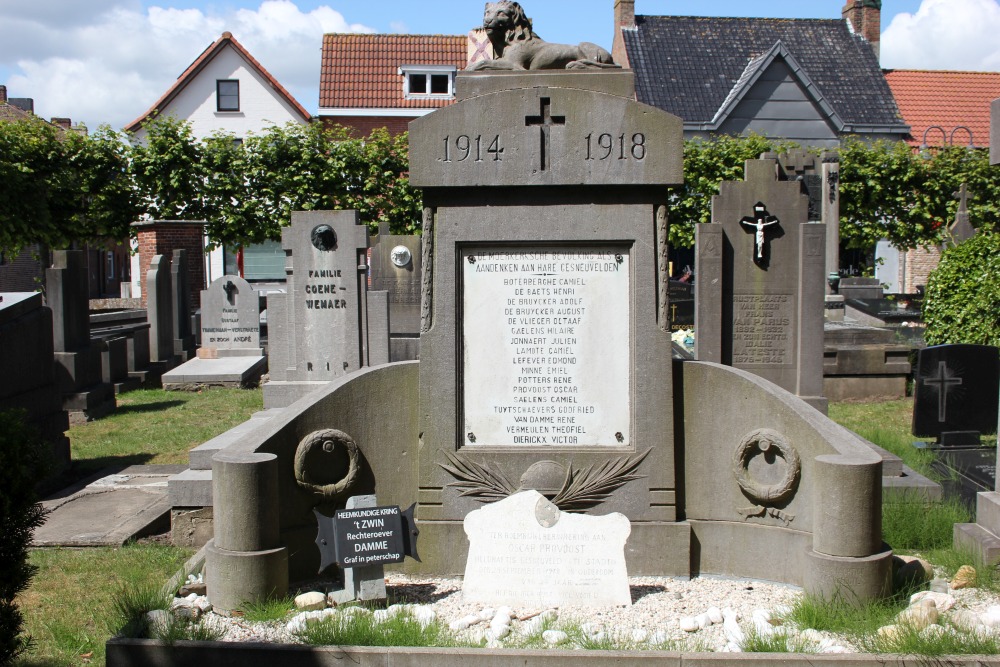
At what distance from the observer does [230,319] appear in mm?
16234

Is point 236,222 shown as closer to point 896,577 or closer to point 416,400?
point 416,400

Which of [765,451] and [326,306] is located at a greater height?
[326,306]

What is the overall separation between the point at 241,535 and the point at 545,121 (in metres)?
2.68

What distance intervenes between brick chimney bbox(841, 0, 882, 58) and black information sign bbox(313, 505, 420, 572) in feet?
120

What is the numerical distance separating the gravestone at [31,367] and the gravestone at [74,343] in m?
2.84

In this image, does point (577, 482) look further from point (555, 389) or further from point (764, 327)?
point (764, 327)

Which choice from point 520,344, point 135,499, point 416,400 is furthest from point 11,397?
point 520,344

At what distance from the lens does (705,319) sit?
34.2 ft

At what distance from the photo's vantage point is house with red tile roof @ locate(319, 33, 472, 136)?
34875mm

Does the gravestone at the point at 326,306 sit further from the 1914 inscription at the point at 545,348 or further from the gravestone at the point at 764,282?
the 1914 inscription at the point at 545,348

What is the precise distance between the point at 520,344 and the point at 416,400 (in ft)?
2.24

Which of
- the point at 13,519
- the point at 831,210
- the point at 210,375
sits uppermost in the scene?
the point at 831,210

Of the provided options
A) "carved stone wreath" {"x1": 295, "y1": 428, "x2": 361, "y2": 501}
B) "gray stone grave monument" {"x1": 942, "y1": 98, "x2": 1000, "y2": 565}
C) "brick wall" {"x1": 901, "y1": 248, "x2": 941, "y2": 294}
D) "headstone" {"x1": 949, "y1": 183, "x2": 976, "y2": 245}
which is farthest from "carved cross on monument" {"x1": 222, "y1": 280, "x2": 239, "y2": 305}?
"brick wall" {"x1": 901, "y1": 248, "x2": 941, "y2": 294}

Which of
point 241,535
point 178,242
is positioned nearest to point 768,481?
point 241,535
